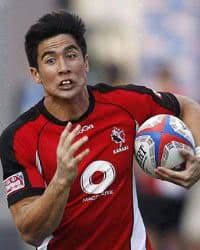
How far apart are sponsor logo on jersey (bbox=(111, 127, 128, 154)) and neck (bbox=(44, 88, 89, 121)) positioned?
261mm

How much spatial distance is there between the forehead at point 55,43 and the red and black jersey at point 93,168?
399mm

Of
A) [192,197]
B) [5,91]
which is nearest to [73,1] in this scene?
[192,197]

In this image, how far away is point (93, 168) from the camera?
9.16m

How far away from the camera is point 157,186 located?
14.4 meters

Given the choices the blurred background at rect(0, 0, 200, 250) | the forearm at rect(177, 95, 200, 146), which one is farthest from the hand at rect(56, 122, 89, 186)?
the blurred background at rect(0, 0, 200, 250)

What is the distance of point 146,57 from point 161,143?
7270mm

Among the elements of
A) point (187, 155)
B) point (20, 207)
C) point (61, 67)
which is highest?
point (61, 67)

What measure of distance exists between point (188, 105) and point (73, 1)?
7.25 meters

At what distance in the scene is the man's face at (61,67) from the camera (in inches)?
352

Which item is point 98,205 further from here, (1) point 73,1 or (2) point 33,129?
(1) point 73,1

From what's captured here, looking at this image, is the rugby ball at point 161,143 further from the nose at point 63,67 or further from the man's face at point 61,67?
the nose at point 63,67

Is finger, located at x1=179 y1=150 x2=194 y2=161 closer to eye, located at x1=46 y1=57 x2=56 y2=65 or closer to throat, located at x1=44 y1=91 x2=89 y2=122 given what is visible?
throat, located at x1=44 y1=91 x2=89 y2=122

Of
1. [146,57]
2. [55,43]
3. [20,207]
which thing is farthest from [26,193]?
[146,57]

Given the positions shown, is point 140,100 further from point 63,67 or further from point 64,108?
point 63,67
